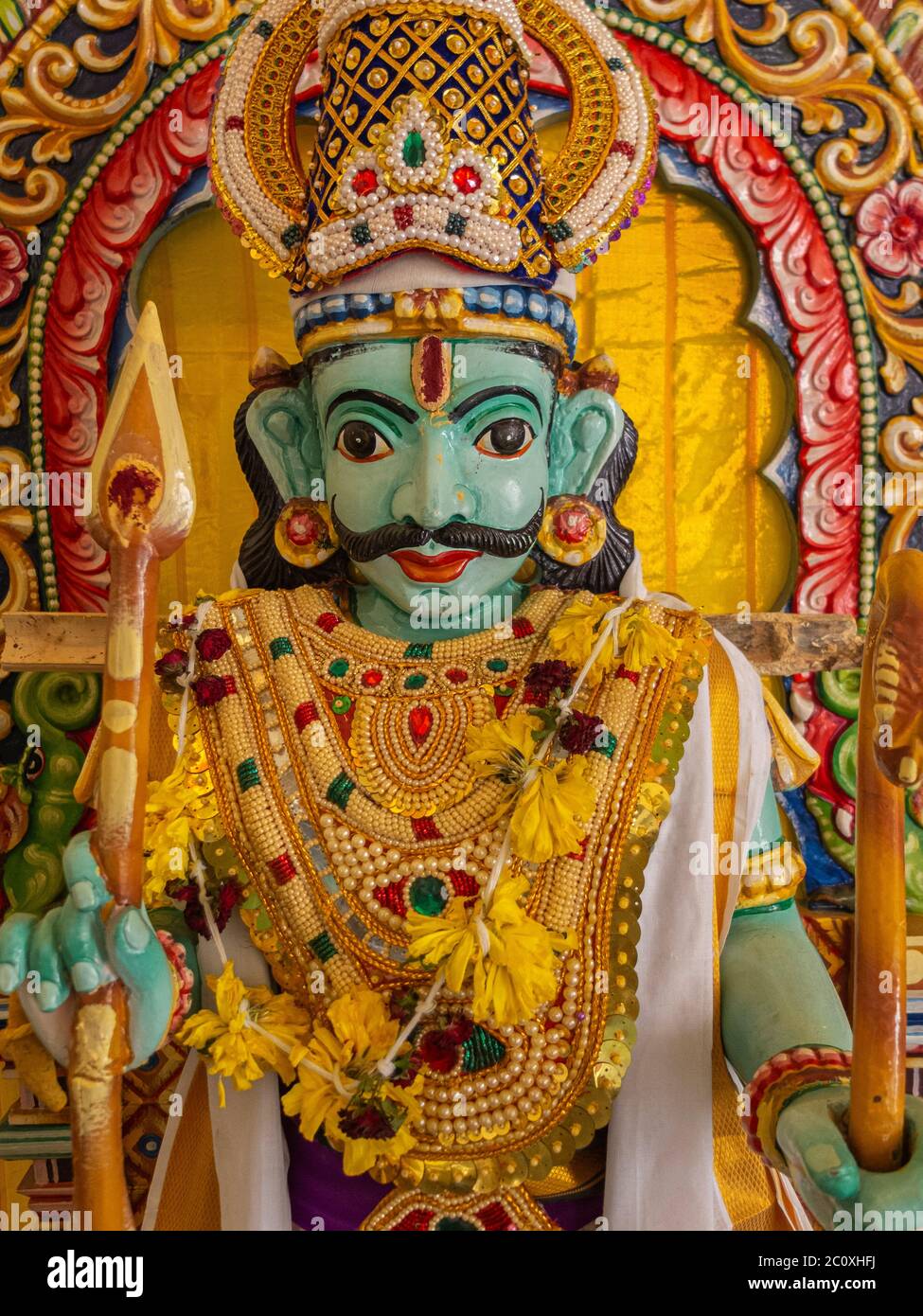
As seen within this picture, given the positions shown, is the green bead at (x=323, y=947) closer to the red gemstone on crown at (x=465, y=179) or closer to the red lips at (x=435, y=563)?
the red lips at (x=435, y=563)

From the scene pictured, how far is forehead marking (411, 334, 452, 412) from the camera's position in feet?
5.99

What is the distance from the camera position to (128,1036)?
139 cm

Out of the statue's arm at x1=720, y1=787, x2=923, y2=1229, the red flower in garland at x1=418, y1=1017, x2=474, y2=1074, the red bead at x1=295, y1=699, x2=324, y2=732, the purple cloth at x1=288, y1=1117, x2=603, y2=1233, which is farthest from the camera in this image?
the red bead at x1=295, y1=699, x2=324, y2=732

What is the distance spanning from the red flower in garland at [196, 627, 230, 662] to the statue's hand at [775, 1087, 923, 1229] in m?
1.03

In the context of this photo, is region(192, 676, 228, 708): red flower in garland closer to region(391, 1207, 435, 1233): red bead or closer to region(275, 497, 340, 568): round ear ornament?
region(275, 497, 340, 568): round ear ornament

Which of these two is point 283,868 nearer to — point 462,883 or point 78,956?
point 462,883

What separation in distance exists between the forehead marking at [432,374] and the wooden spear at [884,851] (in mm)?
702

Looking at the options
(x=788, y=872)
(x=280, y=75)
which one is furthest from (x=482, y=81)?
(x=788, y=872)

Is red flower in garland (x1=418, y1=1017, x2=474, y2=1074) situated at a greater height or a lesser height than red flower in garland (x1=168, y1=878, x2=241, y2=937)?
lesser

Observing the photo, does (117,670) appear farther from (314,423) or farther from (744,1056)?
(744,1056)

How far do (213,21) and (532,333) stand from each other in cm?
112

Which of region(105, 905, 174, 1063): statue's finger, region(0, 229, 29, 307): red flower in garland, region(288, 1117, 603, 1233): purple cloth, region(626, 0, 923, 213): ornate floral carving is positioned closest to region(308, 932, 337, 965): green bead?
region(288, 1117, 603, 1233): purple cloth

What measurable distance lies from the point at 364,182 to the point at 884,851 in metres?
1.18

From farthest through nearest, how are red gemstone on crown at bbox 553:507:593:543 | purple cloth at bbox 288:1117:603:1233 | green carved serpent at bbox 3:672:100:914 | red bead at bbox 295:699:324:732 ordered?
green carved serpent at bbox 3:672:100:914 < red gemstone on crown at bbox 553:507:593:543 < red bead at bbox 295:699:324:732 < purple cloth at bbox 288:1117:603:1233
